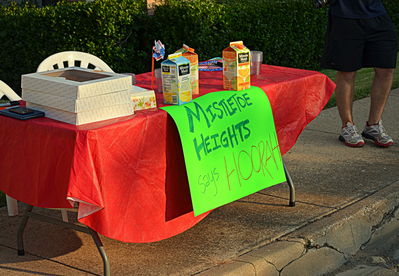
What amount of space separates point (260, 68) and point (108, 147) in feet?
5.66

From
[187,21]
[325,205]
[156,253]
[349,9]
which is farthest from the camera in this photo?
[187,21]

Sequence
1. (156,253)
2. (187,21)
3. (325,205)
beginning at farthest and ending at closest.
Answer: (187,21), (325,205), (156,253)

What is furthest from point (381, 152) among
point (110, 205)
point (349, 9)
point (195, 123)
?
point (110, 205)

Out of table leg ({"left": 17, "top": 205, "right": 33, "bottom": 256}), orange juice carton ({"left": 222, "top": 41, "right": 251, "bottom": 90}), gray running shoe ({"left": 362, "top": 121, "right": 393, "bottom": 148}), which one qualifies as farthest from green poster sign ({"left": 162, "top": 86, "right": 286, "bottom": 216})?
gray running shoe ({"left": 362, "top": 121, "right": 393, "bottom": 148})

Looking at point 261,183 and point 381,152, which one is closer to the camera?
point 261,183

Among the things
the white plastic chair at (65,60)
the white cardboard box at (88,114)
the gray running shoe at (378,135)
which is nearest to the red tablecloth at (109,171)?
the white cardboard box at (88,114)

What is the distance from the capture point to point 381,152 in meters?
6.05

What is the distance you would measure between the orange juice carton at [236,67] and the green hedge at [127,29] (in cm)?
461

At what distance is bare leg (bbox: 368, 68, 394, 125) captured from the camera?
6.13 metres

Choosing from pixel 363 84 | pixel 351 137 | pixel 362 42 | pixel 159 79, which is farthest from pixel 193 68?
pixel 363 84

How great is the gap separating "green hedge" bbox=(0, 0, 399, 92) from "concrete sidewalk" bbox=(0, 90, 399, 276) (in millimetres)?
3890

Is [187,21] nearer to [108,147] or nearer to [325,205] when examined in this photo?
[325,205]

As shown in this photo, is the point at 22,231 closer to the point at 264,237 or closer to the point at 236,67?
the point at 264,237

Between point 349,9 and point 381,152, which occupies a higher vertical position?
point 349,9
